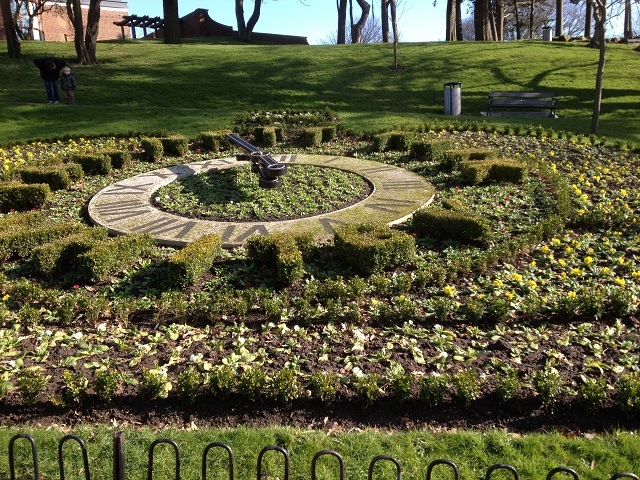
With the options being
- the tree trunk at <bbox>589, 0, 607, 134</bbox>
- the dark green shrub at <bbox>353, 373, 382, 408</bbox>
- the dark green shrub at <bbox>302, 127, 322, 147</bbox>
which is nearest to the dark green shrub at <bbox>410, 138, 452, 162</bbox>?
the dark green shrub at <bbox>302, 127, 322, 147</bbox>

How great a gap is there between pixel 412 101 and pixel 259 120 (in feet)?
23.4

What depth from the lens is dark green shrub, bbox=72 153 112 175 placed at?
10.4 metres

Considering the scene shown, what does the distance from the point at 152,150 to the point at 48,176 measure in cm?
234

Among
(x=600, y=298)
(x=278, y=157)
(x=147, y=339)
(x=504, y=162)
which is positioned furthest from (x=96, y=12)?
(x=600, y=298)

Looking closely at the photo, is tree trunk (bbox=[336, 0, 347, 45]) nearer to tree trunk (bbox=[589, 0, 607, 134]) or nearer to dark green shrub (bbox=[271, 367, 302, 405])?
tree trunk (bbox=[589, 0, 607, 134])

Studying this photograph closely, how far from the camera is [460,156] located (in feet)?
31.7

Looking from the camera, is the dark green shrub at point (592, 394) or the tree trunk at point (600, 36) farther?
the tree trunk at point (600, 36)

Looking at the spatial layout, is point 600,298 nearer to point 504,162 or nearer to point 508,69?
point 504,162

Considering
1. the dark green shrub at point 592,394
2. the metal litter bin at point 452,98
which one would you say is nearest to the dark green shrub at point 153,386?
the dark green shrub at point 592,394

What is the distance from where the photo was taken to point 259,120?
1426 centimetres

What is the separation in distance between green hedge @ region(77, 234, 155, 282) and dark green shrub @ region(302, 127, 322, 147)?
613 centimetres

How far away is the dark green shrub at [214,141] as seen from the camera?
471 inches

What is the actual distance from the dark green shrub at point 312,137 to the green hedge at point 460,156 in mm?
3329

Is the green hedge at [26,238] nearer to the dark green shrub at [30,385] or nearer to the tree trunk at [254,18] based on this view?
the dark green shrub at [30,385]
